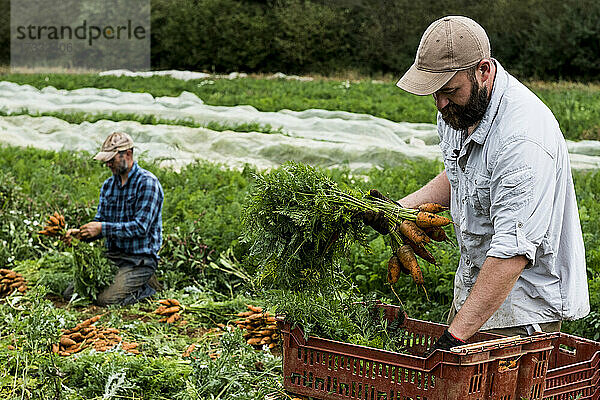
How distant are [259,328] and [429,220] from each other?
229 cm

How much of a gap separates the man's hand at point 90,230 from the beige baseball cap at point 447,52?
3878 mm

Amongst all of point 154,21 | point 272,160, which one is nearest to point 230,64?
point 154,21

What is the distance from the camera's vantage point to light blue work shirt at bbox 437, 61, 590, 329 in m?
2.47

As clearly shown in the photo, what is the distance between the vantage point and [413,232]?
2816 millimetres

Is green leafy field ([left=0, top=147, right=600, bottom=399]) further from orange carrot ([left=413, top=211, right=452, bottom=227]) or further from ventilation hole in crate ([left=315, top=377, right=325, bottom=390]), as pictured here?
ventilation hole in crate ([left=315, top=377, right=325, bottom=390])

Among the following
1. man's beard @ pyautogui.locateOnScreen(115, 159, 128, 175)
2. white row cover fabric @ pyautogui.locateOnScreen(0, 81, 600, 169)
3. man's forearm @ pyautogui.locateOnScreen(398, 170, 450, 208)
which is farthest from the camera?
white row cover fabric @ pyautogui.locateOnScreen(0, 81, 600, 169)

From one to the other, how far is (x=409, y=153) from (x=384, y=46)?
25.2 metres

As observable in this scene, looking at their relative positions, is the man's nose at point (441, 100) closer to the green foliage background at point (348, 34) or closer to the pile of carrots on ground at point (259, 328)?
the pile of carrots on ground at point (259, 328)

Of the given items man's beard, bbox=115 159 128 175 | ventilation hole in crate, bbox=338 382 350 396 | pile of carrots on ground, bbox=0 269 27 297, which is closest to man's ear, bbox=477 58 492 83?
ventilation hole in crate, bbox=338 382 350 396

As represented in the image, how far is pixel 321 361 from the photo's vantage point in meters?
2.71

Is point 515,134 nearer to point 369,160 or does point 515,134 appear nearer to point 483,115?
point 483,115

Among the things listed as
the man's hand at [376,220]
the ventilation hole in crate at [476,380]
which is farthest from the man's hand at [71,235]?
the ventilation hole in crate at [476,380]

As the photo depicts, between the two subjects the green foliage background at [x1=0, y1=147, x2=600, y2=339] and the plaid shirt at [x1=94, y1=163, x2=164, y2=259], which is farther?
the plaid shirt at [x1=94, y1=163, x2=164, y2=259]

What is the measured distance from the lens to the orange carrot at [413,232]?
9.22 feet
